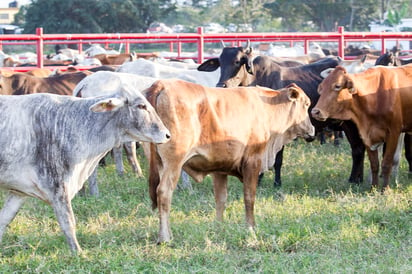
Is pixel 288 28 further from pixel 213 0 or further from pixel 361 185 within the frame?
pixel 361 185

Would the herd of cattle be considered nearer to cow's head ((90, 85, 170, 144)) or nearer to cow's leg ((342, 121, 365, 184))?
cow's head ((90, 85, 170, 144))

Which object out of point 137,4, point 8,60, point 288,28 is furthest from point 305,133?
point 288,28

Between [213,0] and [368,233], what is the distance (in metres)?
55.8

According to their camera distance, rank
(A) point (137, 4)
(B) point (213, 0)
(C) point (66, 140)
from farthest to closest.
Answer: (B) point (213, 0) < (A) point (137, 4) < (C) point (66, 140)

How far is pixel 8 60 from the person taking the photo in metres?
18.3

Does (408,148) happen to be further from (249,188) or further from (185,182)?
(249,188)

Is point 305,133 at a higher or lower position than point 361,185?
higher

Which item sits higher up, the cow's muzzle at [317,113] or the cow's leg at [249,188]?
the cow's muzzle at [317,113]

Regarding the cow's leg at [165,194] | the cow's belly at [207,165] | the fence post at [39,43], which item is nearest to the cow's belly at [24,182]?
the cow's leg at [165,194]

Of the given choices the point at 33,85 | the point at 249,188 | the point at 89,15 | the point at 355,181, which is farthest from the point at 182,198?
the point at 89,15

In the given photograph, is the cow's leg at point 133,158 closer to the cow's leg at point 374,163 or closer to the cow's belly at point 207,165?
the cow's leg at point 374,163

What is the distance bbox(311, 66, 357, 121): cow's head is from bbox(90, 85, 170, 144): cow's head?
2.38 meters

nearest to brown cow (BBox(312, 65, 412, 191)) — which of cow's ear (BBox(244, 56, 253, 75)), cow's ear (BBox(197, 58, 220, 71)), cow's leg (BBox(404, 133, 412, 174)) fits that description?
cow's leg (BBox(404, 133, 412, 174))

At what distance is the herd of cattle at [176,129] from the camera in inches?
217
